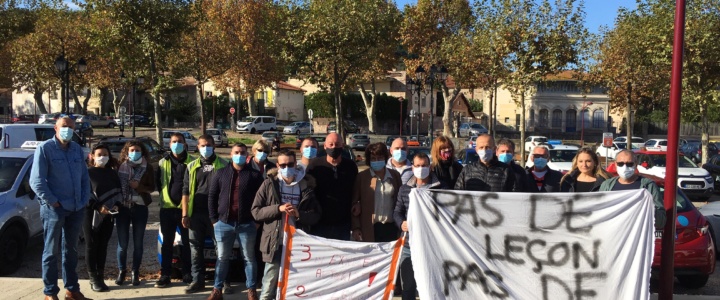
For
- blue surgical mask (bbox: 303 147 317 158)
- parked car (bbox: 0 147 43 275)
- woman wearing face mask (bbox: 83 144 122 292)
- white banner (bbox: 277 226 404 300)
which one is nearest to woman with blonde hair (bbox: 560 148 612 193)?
white banner (bbox: 277 226 404 300)

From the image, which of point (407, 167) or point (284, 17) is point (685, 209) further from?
point (284, 17)

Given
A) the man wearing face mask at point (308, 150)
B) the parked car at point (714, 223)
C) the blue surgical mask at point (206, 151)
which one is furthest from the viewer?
the parked car at point (714, 223)

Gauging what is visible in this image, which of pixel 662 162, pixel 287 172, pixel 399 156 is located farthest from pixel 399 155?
pixel 662 162

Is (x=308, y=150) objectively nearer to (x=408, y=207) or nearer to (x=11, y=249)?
(x=408, y=207)

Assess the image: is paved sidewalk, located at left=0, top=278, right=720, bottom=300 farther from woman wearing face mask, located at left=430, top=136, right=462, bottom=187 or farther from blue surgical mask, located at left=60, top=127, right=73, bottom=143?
woman wearing face mask, located at left=430, top=136, right=462, bottom=187

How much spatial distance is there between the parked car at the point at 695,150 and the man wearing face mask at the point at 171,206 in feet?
111

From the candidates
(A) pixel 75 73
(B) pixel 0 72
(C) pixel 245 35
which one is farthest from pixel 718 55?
(B) pixel 0 72

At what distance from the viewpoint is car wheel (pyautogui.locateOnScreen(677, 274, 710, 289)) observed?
7770 millimetres

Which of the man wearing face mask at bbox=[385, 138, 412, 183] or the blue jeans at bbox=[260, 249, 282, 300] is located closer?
the blue jeans at bbox=[260, 249, 282, 300]

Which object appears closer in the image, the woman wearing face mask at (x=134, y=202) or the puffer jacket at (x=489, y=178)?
the puffer jacket at (x=489, y=178)

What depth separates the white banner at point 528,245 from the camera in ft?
18.5

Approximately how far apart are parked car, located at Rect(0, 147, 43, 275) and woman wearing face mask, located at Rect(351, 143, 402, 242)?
15.2 feet

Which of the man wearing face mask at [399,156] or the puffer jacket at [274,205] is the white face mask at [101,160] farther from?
the man wearing face mask at [399,156]

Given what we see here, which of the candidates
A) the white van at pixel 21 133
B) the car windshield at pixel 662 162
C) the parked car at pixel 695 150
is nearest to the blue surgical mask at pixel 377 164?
the white van at pixel 21 133
